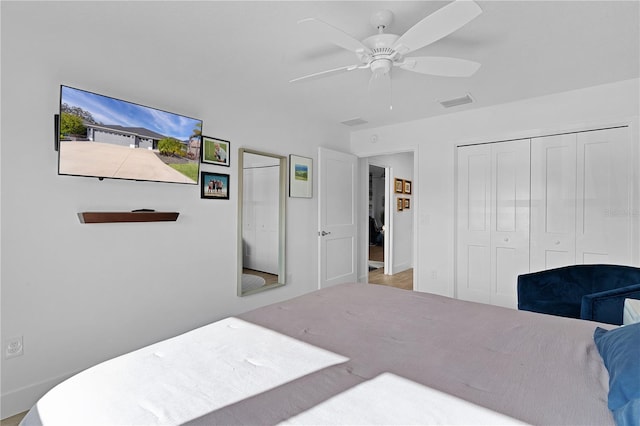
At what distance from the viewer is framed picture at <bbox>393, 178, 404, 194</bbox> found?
594cm

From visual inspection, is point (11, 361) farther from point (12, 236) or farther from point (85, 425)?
point (85, 425)

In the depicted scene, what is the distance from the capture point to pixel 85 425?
833mm

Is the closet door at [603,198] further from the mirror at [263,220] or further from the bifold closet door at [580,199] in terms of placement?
the mirror at [263,220]

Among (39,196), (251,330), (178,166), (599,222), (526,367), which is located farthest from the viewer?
(599,222)

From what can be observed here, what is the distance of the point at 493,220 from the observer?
371 cm

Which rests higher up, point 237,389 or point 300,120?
point 300,120

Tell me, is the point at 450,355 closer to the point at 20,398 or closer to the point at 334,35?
the point at 334,35

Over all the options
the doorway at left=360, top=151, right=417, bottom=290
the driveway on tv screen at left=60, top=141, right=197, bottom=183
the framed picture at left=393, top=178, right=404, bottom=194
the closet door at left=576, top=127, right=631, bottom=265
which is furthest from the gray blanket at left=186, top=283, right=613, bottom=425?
the framed picture at left=393, top=178, right=404, bottom=194

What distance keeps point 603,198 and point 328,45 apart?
2.90 meters

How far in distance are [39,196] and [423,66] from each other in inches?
100

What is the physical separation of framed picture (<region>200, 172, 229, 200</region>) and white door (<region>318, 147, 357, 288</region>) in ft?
4.14

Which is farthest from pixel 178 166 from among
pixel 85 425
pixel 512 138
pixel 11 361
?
pixel 512 138

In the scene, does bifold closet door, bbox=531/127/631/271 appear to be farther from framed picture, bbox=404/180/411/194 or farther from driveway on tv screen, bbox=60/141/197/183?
driveway on tv screen, bbox=60/141/197/183

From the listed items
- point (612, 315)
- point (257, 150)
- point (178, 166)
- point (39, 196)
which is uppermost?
point (257, 150)
